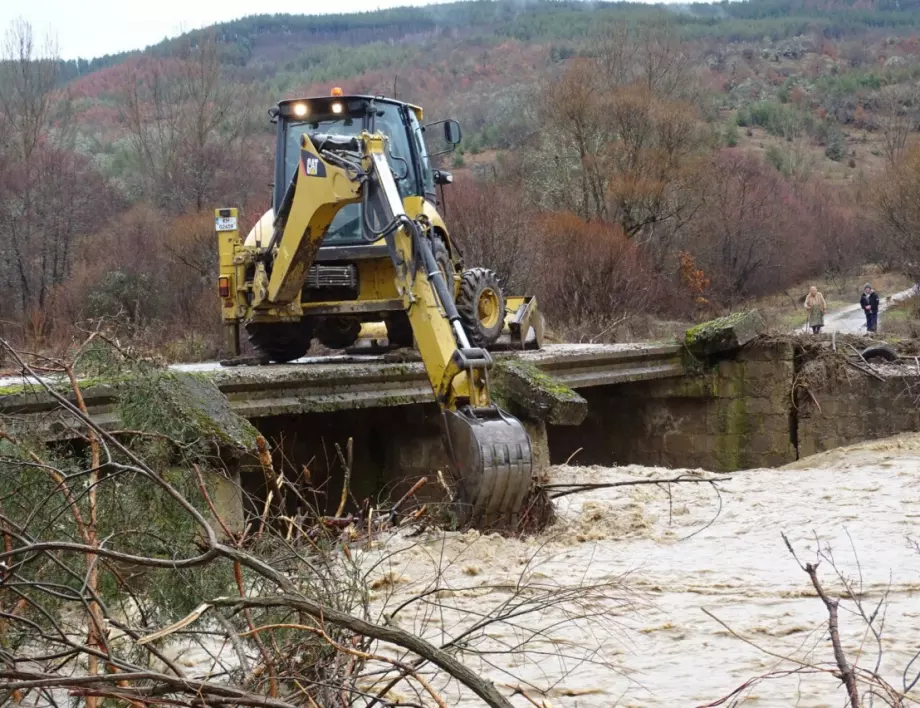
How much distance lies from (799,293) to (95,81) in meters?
53.5

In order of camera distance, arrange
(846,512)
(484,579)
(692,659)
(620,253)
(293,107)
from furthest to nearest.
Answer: (620,253) → (293,107) → (846,512) → (484,579) → (692,659)

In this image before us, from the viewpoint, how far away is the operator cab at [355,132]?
12312 millimetres

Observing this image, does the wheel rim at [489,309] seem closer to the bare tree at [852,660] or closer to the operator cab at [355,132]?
the operator cab at [355,132]

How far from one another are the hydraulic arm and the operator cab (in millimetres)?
1003

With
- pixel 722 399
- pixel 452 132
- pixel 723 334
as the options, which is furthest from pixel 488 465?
pixel 722 399

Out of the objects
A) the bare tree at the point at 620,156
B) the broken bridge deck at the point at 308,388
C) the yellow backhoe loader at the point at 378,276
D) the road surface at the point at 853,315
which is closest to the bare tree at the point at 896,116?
the road surface at the point at 853,315

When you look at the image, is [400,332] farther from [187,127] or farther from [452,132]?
[187,127]

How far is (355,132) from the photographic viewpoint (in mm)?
12391

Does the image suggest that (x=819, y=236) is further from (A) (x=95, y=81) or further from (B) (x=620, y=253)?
(A) (x=95, y=81)

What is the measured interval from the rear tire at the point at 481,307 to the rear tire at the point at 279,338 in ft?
5.42

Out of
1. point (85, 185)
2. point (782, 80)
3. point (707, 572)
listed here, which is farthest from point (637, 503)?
point (782, 80)

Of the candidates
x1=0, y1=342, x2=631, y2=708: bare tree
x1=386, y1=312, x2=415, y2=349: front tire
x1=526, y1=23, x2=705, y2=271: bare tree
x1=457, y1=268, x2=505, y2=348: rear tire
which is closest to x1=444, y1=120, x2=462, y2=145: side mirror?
x1=457, y1=268, x2=505, y2=348: rear tire

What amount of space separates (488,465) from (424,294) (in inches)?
58.0

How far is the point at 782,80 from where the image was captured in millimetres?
92875
